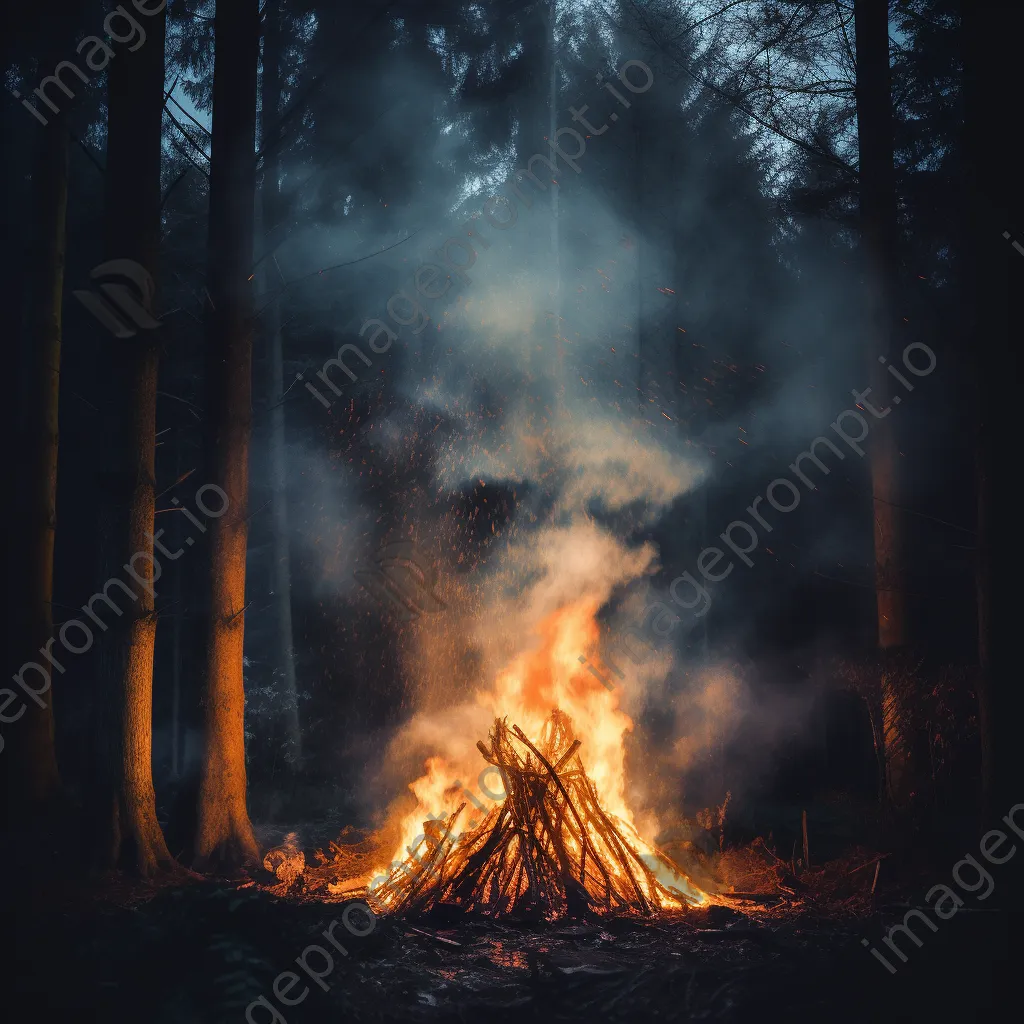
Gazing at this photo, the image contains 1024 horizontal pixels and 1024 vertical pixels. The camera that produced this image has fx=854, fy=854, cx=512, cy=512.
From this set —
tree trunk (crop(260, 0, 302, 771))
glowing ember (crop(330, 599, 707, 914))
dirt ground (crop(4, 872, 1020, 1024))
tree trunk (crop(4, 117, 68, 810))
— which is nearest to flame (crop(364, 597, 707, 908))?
glowing ember (crop(330, 599, 707, 914))

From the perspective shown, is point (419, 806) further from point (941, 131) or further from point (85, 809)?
point (941, 131)

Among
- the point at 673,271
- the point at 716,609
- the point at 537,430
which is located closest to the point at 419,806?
the point at 537,430

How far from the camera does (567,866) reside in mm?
7430

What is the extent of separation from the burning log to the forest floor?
579 millimetres

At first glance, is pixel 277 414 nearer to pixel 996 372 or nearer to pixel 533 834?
pixel 533 834

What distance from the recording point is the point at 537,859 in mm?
7418

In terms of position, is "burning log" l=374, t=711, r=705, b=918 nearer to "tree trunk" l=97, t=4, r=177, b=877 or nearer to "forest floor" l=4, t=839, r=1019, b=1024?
"forest floor" l=4, t=839, r=1019, b=1024

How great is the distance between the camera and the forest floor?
4.82 m

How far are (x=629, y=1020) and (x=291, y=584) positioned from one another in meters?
12.8

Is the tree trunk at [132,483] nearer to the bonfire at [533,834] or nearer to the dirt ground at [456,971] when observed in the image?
the dirt ground at [456,971]

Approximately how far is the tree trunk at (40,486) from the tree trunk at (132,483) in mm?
3585

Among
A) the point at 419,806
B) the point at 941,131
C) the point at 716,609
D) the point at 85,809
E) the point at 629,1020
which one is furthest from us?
the point at 716,609

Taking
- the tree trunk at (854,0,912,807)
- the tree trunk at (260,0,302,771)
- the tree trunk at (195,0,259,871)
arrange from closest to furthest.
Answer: the tree trunk at (195,0,259,871) → the tree trunk at (854,0,912,807) → the tree trunk at (260,0,302,771)

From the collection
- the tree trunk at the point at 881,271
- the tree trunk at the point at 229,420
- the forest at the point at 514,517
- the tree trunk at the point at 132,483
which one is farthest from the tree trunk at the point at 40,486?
the tree trunk at the point at 881,271
